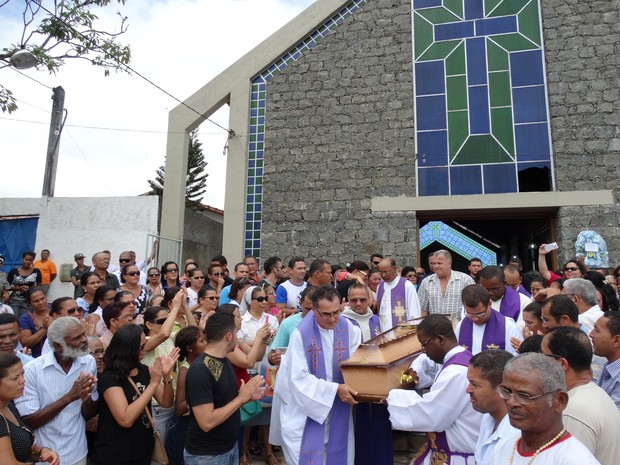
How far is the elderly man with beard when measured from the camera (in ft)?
10.3

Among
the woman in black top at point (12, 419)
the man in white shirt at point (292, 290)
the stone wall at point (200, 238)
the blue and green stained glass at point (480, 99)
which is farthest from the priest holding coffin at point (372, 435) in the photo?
the stone wall at point (200, 238)

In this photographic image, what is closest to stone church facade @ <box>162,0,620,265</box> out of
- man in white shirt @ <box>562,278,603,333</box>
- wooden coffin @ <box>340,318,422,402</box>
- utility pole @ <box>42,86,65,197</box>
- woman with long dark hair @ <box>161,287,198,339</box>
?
utility pole @ <box>42,86,65,197</box>

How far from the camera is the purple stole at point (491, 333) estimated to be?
429cm

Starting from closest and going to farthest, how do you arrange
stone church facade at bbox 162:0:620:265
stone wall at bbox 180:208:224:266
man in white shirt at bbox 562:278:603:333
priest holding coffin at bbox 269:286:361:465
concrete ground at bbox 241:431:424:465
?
priest holding coffin at bbox 269:286:361:465, man in white shirt at bbox 562:278:603:333, concrete ground at bbox 241:431:424:465, stone church facade at bbox 162:0:620:265, stone wall at bbox 180:208:224:266

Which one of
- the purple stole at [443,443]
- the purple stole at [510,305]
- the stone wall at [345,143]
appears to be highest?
the stone wall at [345,143]

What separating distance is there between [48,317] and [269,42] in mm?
9247

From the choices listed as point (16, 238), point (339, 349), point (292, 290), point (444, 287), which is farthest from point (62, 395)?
point (16, 238)

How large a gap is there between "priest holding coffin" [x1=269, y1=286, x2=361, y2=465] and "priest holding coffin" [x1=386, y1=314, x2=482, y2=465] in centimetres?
53

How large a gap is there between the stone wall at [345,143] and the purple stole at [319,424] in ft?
22.6

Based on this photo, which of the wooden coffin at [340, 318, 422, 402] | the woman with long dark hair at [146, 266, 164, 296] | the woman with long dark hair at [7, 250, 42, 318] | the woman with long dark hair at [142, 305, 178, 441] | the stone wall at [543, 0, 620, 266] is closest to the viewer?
the wooden coffin at [340, 318, 422, 402]

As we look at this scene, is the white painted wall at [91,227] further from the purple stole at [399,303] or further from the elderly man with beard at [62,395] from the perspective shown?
the elderly man with beard at [62,395]

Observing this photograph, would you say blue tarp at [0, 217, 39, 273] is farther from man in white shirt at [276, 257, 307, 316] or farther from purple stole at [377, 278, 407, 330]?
purple stole at [377, 278, 407, 330]

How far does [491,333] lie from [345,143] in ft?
25.5

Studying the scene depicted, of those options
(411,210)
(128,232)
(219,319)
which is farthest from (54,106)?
(219,319)
